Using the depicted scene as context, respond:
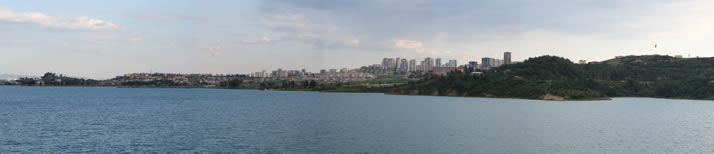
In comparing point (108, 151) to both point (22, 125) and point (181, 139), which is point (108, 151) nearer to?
point (181, 139)

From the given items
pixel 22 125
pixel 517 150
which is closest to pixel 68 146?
pixel 22 125

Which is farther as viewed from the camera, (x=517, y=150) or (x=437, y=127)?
(x=437, y=127)

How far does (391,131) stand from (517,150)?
2055cm

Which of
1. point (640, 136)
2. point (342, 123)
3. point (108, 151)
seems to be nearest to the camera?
point (108, 151)

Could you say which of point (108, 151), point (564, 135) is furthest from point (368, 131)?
point (108, 151)

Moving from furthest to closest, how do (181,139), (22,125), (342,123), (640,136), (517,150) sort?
(342,123), (22,125), (640,136), (181,139), (517,150)

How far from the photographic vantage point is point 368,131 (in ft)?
214

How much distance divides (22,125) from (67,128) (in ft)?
31.2

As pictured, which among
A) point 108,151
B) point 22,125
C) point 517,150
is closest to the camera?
point 108,151

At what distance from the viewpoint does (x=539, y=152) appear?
48.2 meters

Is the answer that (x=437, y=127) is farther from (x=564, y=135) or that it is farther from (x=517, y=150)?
(x=517, y=150)

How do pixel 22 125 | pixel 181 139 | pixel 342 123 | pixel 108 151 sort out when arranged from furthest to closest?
1. pixel 342 123
2. pixel 22 125
3. pixel 181 139
4. pixel 108 151

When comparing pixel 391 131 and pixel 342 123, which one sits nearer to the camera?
pixel 391 131

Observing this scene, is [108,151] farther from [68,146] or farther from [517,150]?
[517,150]
